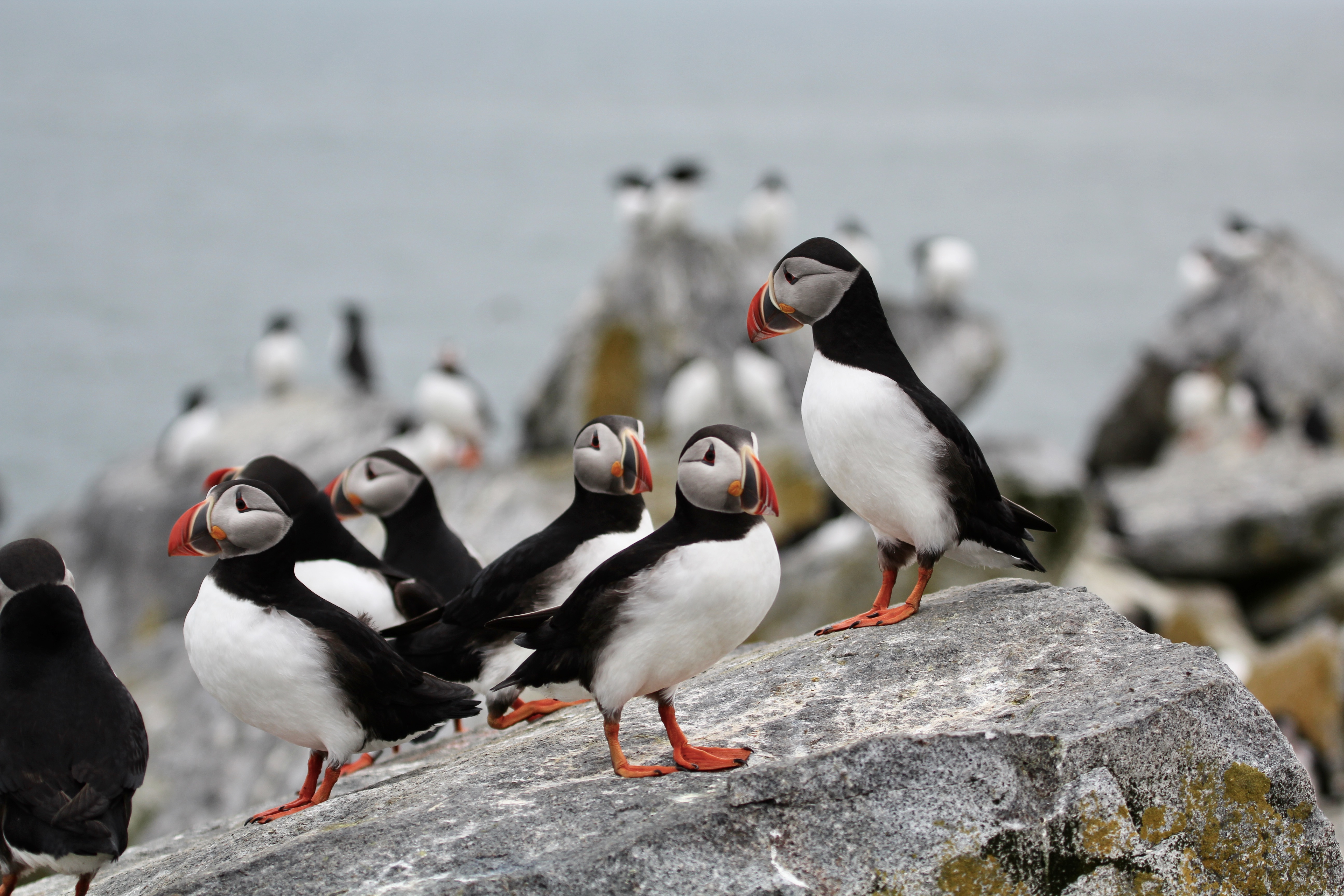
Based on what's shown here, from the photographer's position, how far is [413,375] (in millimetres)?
28891

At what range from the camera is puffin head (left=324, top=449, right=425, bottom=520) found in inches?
222

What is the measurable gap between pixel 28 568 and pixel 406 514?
2055 mm

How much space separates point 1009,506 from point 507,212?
48.4 meters

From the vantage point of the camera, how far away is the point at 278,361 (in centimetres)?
1686

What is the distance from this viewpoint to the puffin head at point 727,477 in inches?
136

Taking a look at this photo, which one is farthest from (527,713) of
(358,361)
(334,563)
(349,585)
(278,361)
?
(278,361)

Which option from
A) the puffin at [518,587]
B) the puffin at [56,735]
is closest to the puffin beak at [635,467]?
the puffin at [518,587]

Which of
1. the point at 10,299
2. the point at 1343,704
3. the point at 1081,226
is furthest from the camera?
the point at 1081,226

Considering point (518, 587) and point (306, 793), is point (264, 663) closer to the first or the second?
point (306, 793)

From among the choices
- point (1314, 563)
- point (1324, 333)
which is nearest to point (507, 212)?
point (1324, 333)

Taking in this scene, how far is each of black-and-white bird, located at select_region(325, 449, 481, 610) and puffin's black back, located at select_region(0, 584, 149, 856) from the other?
1.80 meters

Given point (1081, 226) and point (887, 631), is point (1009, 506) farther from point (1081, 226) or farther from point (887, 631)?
point (1081, 226)

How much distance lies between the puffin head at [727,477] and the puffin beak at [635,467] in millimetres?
695

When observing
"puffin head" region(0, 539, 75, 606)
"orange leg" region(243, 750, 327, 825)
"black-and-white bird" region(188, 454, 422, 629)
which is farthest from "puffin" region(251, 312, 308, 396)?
"puffin head" region(0, 539, 75, 606)
